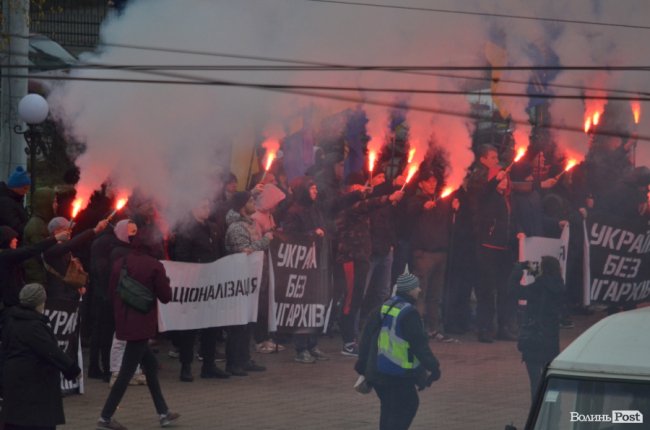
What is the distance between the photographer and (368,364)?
997cm

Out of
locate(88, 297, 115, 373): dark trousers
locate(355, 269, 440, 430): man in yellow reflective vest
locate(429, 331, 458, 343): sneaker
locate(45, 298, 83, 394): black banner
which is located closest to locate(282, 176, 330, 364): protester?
locate(429, 331, 458, 343): sneaker

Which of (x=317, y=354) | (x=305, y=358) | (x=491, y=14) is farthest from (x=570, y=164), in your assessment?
(x=305, y=358)

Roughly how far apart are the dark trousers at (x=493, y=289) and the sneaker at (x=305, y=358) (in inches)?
99.5

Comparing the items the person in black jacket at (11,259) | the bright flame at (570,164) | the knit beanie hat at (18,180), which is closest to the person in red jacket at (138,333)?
the person in black jacket at (11,259)

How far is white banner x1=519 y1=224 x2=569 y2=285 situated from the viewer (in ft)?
52.6

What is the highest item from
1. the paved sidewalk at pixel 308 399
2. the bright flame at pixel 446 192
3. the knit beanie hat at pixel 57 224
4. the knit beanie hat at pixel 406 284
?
the bright flame at pixel 446 192

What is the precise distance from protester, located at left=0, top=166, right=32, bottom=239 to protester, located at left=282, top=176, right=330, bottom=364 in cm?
307

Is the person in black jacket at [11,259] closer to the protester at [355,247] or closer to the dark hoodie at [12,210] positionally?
the dark hoodie at [12,210]

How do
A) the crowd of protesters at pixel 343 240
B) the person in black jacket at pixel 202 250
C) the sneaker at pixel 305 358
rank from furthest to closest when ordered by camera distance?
the sneaker at pixel 305 358 < the person in black jacket at pixel 202 250 < the crowd of protesters at pixel 343 240

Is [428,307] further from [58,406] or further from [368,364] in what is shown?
[58,406]

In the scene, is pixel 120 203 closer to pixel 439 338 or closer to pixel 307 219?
pixel 307 219

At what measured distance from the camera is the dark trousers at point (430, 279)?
15.8 m

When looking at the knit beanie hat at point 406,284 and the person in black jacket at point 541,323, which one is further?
the person in black jacket at point 541,323

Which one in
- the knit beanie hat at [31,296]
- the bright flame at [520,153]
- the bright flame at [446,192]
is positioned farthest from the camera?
the bright flame at [520,153]
